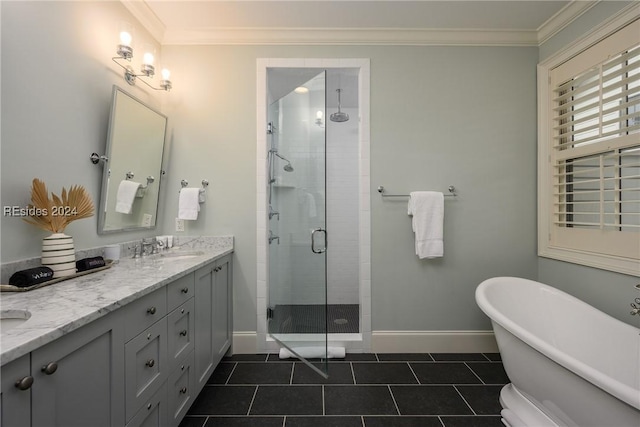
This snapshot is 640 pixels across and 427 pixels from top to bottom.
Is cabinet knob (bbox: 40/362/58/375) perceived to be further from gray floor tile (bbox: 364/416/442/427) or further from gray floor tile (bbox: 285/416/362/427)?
gray floor tile (bbox: 364/416/442/427)

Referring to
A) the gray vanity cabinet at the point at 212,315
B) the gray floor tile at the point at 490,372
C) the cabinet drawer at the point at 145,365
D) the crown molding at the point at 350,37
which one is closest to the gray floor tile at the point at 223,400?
the gray vanity cabinet at the point at 212,315

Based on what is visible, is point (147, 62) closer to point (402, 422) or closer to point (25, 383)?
point (25, 383)

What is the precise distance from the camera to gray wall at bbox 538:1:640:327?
1.63 metres

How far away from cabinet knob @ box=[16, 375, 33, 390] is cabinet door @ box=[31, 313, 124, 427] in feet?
0.09

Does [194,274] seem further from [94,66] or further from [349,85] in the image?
[349,85]

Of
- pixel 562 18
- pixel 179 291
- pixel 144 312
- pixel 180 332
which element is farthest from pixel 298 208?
pixel 562 18

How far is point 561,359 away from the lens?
110cm

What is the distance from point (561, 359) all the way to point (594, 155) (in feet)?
5.05

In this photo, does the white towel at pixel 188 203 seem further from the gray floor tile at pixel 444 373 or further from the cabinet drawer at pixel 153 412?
the gray floor tile at pixel 444 373

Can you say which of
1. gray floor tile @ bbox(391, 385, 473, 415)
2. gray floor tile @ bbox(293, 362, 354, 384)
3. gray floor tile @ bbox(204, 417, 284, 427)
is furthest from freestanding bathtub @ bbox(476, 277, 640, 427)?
gray floor tile @ bbox(204, 417, 284, 427)

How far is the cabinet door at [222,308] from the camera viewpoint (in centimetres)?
188

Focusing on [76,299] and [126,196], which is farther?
[126,196]

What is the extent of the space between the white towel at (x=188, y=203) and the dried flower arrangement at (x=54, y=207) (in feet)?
2.55

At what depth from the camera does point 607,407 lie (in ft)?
3.21
